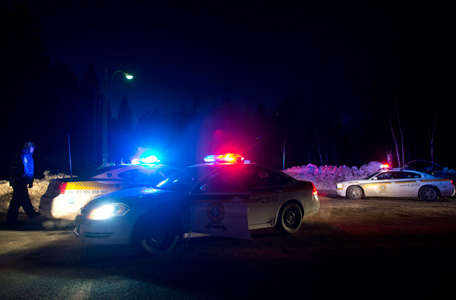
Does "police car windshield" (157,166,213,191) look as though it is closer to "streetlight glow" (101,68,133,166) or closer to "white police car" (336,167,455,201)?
"streetlight glow" (101,68,133,166)

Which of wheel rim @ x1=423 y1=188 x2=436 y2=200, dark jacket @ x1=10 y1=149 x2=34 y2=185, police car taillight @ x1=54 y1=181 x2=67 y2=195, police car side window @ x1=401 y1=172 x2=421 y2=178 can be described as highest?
dark jacket @ x1=10 y1=149 x2=34 y2=185

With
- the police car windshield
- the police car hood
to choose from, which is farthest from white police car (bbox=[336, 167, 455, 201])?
the police car hood

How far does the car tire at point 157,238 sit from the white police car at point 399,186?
418 inches

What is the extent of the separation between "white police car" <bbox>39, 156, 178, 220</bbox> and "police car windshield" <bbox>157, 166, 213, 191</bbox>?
0.62 meters

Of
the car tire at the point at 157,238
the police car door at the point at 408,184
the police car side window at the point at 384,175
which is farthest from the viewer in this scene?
the police car side window at the point at 384,175

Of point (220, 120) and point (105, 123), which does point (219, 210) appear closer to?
point (105, 123)

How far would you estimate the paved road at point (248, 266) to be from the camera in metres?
3.96

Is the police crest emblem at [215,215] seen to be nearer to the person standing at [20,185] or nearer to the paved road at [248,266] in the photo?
the paved road at [248,266]

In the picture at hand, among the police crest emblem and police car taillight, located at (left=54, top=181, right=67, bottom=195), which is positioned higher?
police car taillight, located at (left=54, top=181, right=67, bottom=195)

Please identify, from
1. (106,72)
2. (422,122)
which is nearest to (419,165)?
(422,122)

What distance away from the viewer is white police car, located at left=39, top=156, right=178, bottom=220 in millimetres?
7418

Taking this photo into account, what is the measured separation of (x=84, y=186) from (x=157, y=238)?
9.77ft

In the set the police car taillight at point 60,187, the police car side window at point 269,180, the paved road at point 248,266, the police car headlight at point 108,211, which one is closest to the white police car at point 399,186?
the paved road at point 248,266

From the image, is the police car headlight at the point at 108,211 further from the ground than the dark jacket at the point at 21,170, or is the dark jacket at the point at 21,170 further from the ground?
the dark jacket at the point at 21,170
